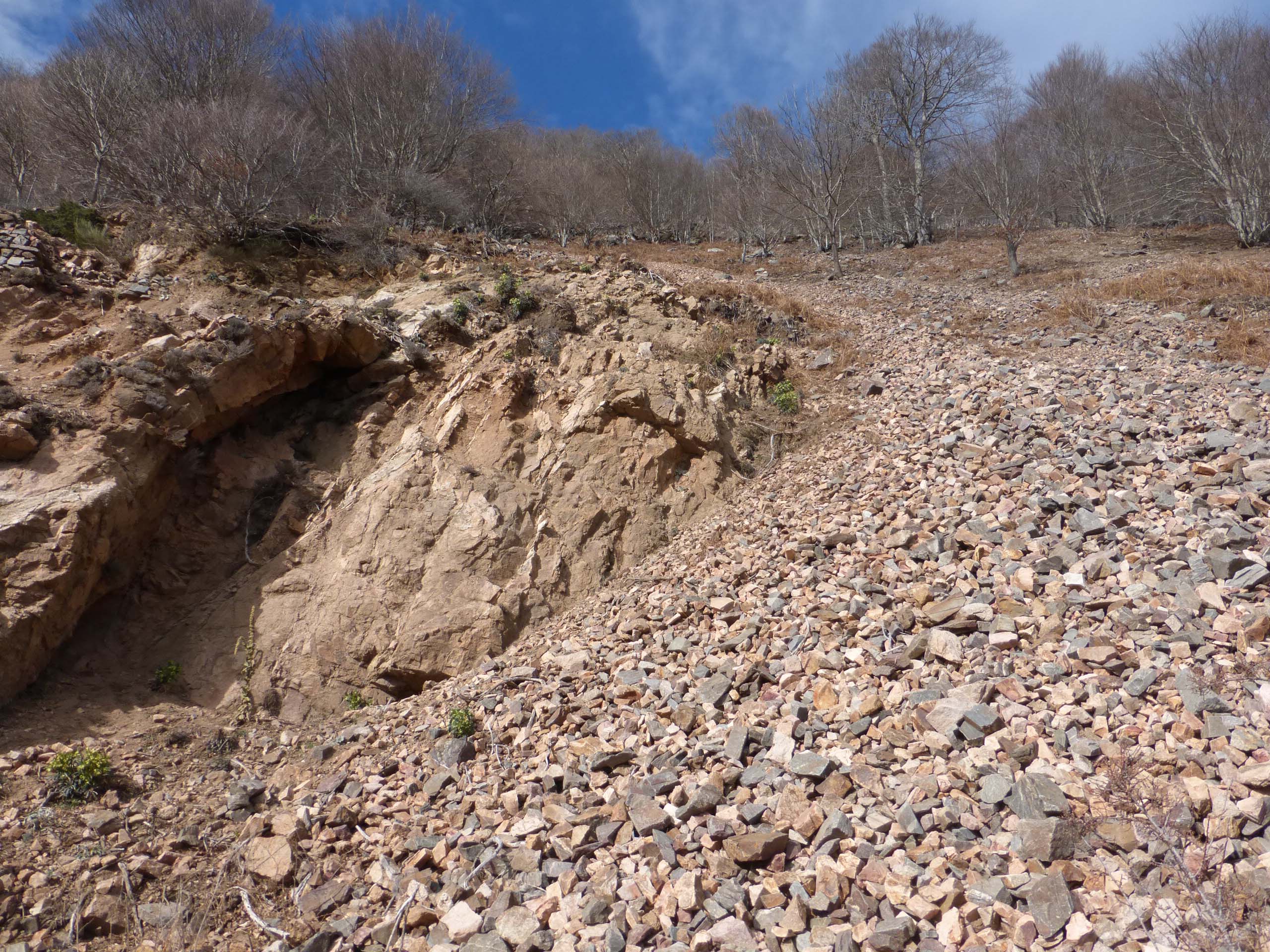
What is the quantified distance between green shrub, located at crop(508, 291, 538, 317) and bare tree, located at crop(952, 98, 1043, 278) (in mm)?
12126

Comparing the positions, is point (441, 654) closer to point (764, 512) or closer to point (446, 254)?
point (764, 512)

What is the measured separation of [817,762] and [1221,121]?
21.6 metres

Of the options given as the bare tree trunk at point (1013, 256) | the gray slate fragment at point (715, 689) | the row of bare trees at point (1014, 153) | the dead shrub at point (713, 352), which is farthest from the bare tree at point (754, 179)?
the gray slate fragment at point (715, 689)

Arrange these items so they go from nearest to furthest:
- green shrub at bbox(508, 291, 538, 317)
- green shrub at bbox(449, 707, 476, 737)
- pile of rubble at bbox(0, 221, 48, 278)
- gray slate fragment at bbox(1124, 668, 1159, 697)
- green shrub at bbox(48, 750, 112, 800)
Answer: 1. gray slate fragment at bbox(1124, 668, 1159, 697)
2. green shrub at bbox(48, 750, 112, 800)
3. green shrub at bbox(449, 707, 476, 737)
4. pile of rubble at bbox(0, 221, 48, 278)
5. green shrub at bbox(508, 291, 538, 317)

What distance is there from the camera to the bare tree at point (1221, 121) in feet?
50.5

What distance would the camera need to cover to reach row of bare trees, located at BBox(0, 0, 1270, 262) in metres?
10.6

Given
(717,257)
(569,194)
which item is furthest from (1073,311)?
(569,194)

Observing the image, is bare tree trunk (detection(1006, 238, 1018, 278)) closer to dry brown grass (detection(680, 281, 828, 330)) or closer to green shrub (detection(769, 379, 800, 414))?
dry brown grass (detection(680, 281, 828, 330))

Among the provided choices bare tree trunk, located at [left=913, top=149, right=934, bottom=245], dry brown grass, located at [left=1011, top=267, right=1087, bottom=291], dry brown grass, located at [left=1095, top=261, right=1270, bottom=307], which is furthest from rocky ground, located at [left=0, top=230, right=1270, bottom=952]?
bare tree trunk, located at [left=913, top=149, right=934, bottom=245]

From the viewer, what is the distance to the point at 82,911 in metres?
3.25

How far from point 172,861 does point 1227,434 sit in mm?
8360

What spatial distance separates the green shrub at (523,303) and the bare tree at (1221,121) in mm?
18544

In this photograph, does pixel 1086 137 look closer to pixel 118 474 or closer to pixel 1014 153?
pixel 1014 153

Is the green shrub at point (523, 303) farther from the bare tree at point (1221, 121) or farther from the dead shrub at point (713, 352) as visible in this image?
the bare tree at point (1221, 121)
